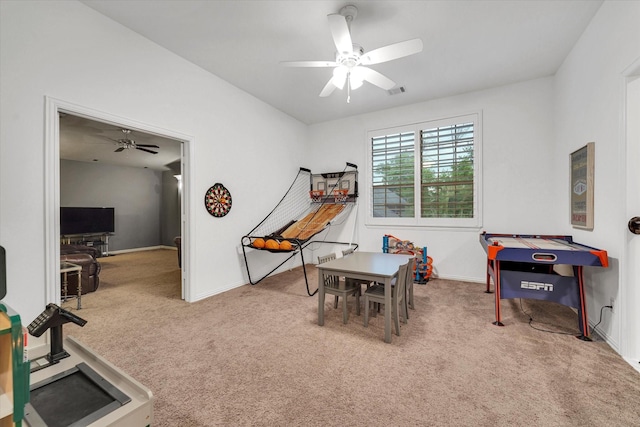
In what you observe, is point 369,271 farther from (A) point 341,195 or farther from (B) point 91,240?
(B) point 91,240

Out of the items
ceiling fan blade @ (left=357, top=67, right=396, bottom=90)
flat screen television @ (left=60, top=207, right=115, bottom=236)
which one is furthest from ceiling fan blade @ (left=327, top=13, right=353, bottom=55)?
flat screen television @ (left=60, top=207, right=115, bottom=236)

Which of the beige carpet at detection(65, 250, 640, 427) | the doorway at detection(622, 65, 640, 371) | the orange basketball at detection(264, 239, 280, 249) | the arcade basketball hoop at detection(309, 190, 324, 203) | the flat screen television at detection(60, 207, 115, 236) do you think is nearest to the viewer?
the beige carpet at detection(65, 250, 640, 427)

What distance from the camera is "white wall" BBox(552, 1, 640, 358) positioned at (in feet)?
6.95

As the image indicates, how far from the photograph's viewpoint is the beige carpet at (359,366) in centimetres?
159

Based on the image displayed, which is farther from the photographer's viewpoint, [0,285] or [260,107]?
[260,107]

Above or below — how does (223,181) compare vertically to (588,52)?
below

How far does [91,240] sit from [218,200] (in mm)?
6134

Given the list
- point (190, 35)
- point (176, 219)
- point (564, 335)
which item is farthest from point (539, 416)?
point (176, 219)

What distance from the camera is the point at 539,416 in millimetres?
1562

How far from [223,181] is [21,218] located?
2080mm

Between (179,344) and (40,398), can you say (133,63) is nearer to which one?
(179,344)

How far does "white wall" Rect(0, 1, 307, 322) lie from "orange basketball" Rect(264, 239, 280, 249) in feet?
1.89

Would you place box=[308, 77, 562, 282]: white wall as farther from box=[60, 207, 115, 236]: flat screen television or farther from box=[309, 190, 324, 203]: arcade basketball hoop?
box=[60, 207, 115, 236]: flat screen television

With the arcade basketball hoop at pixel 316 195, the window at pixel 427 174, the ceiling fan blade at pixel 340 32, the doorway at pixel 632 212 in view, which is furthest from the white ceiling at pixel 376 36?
the arcade basketball hoop at pixel 316 195
